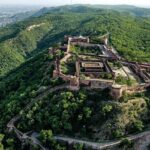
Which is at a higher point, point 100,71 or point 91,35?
point 100,71

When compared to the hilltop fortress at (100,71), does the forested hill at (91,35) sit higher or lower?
lower

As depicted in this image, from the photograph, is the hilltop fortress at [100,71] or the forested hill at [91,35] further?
the forested hill at [91,35]

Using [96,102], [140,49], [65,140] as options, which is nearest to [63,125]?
[65,140]

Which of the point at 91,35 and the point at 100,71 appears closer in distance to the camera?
the point at 100,71

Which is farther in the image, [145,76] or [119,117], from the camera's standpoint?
[145,76]

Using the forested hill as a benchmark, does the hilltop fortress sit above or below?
above

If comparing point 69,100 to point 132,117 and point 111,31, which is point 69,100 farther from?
point 111,31

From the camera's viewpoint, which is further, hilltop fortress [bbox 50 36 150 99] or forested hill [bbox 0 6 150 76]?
forested hill [bbox 0 6 150 76]

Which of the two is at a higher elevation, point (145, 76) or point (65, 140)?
point (145, 76)
